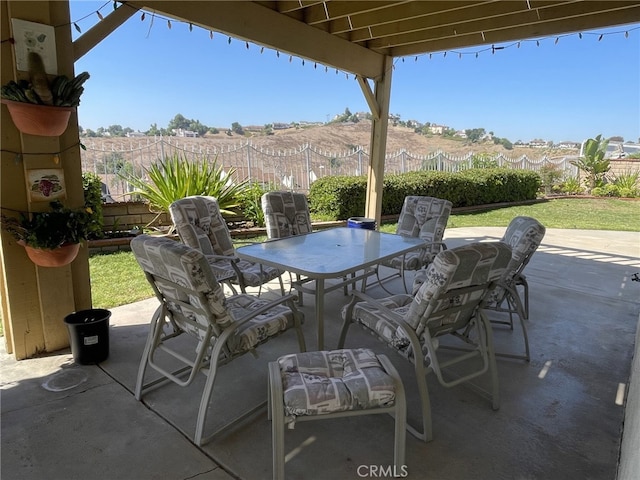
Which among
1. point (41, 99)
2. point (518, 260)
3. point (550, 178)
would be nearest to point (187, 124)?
point (550, 178)

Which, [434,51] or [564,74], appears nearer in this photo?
[434,51]

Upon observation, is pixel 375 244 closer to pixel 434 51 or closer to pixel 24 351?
pixel 24 351

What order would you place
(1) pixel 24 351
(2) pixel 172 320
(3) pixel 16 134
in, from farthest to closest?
1. (1) pixel 24 351
2. (3) pixel 16 134
3. (2) pixel 172 320

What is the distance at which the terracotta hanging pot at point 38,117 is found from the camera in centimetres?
230

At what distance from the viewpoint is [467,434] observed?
2.05 meters

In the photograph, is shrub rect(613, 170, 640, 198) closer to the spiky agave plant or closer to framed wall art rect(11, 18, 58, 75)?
the spiky agave plant

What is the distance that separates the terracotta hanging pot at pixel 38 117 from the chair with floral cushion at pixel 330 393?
200cm

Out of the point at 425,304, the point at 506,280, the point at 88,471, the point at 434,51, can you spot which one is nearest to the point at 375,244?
the point at 506,280

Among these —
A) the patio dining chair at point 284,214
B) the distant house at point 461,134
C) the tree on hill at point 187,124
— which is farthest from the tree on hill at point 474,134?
the patio dining chair at point 284,214

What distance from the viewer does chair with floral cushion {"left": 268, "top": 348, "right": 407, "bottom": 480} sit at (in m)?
1.57

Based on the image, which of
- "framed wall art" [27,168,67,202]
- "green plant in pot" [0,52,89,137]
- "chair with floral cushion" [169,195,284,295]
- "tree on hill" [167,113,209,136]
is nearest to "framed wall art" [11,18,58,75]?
Result: "green plant in pot" [0,52,89,137]

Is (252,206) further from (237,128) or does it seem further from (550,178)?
(237,128)

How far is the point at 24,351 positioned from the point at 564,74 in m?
27.2

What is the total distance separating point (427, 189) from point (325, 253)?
6768mm
